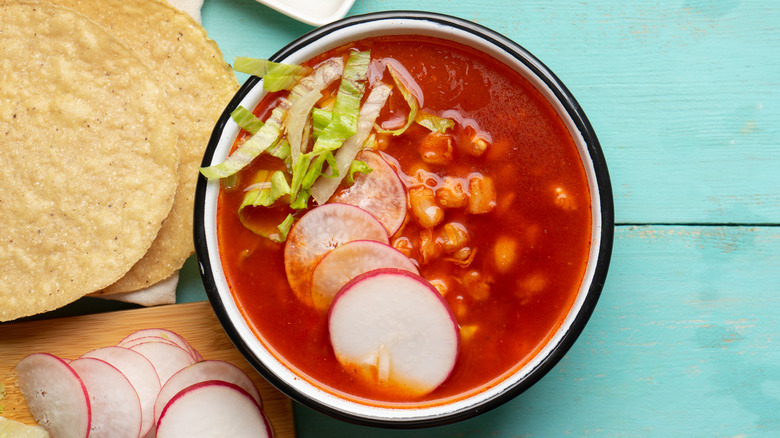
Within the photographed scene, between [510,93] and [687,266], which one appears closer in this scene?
[510,93]

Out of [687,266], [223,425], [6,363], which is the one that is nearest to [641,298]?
[687,266]

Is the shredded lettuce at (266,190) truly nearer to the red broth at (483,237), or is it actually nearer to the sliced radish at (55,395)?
the red broth at (483,237)

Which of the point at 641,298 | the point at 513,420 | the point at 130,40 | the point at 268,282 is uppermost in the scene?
the point at 130,40

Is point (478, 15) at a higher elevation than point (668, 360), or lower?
higher

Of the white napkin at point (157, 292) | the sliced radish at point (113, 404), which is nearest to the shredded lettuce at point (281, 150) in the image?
the white napkin at point (157, 292)

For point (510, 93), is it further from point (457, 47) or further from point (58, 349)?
point (58, 349)

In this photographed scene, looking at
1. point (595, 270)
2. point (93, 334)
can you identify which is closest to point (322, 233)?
point (595, 270)
